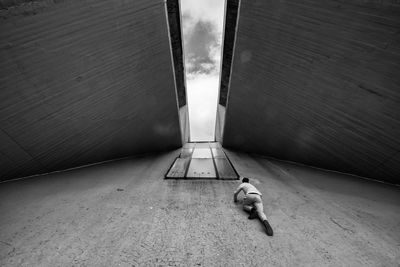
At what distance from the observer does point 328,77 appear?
5047 millimetres

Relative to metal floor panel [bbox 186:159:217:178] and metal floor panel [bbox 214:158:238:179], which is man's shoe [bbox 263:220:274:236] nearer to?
metal floor panel [bbox 214:158:238:179]

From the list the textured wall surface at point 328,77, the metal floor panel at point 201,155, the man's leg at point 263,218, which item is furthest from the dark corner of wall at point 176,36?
the man's leg at point 263,218

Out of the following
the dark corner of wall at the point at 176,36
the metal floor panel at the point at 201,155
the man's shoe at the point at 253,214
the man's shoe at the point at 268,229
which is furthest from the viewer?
the metal floor panel at the point at 201,155

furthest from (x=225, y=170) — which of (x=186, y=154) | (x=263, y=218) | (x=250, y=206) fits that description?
(x=186, y=154)

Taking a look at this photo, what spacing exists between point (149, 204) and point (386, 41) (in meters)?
7.05

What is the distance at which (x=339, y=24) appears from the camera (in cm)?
418

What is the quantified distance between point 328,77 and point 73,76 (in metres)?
7.60

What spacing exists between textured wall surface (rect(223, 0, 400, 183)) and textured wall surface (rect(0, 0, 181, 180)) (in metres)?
3.22

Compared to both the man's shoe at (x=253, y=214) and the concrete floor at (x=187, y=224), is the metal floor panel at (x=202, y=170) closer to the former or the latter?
the concrete floor at (x=187, y=224)

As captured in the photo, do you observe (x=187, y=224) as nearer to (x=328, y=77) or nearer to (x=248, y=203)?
(x=248, y=203)

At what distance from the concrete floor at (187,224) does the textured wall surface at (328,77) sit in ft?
5.61

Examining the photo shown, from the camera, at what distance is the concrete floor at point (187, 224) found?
2420mm

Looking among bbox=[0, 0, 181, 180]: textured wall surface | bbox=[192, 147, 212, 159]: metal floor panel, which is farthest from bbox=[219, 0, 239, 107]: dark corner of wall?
bbox=[192, 147, 212, 159]: metal floor panel

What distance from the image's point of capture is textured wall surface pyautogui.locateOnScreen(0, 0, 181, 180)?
12.8ft
